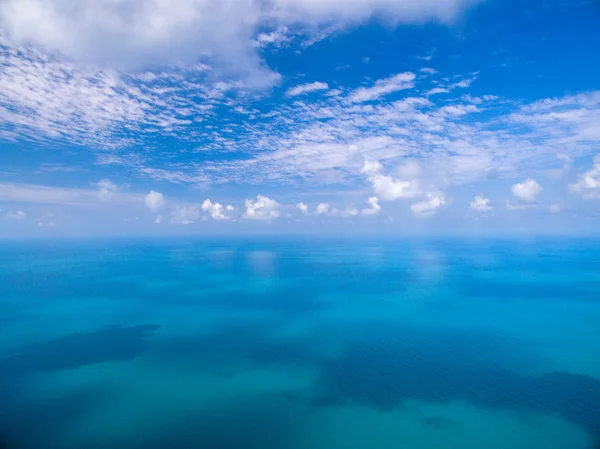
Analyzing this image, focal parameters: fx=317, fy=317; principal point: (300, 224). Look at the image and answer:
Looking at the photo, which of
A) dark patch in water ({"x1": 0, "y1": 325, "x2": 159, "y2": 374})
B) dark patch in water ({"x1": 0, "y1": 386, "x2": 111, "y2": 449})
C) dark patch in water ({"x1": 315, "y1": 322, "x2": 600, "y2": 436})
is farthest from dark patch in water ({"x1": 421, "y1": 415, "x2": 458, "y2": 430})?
dark patch in water ({"x1": 0, "y1": 325, "x2": 159, "y2": 374})

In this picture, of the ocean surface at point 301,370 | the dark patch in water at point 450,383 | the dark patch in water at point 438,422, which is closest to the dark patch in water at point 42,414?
the ocean surface at point 301,370

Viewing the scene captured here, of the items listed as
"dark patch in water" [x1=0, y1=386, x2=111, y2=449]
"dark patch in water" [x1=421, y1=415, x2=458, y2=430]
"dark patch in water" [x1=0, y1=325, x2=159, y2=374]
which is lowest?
"dark patch in water" [x1=421, y1=415, x2=458, y2=430]

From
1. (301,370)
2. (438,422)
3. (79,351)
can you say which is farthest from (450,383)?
(79,351)

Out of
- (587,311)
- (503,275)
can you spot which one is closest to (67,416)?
(587,311)

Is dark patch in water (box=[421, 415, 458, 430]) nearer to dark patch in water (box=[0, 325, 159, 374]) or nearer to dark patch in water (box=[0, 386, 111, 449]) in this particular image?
dark patch in water (box=[0, 386, 111, 449])

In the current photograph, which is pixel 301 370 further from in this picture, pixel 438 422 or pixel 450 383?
pixel 450 383
